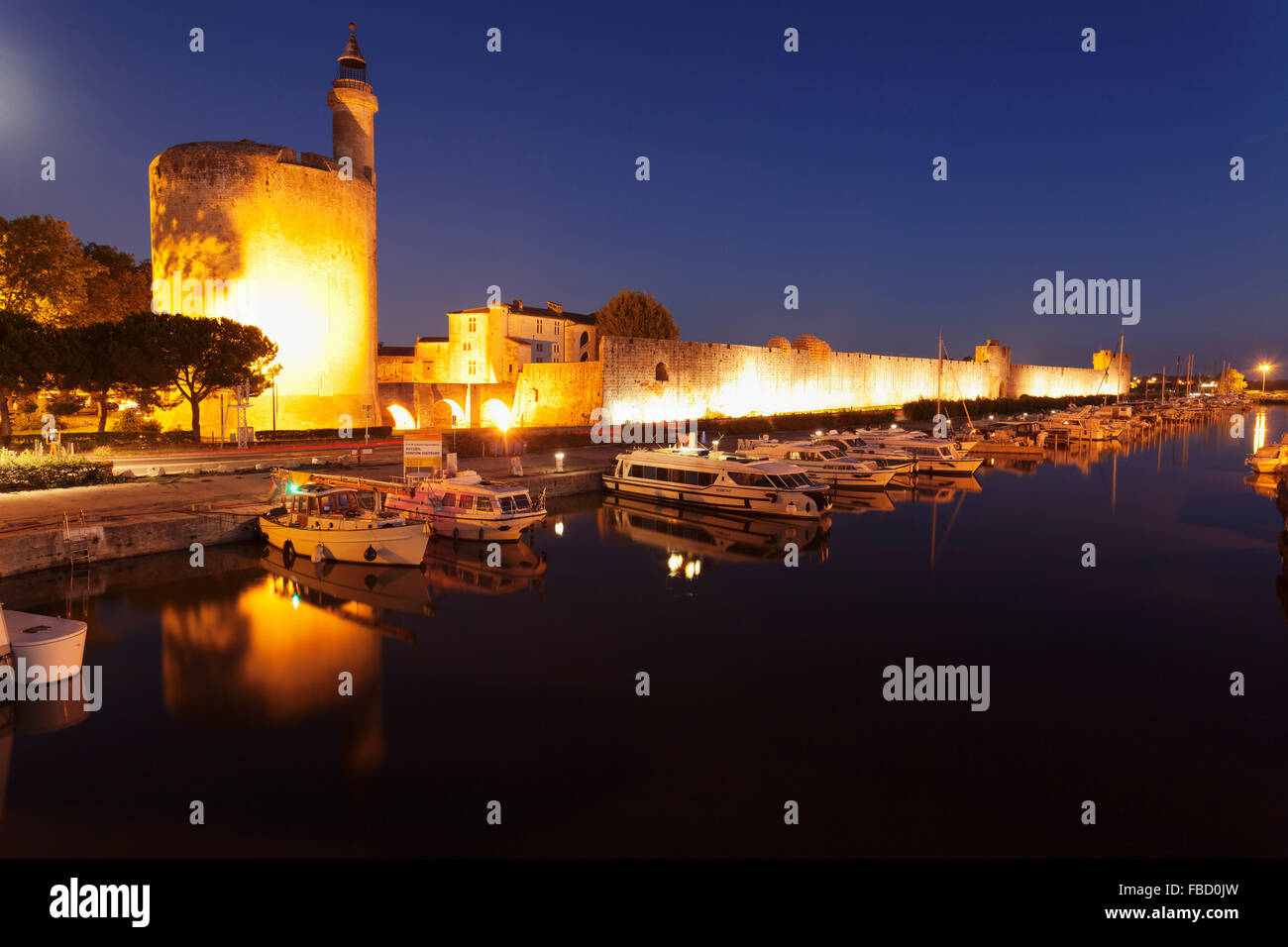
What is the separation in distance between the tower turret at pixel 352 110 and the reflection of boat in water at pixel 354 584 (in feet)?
61.3

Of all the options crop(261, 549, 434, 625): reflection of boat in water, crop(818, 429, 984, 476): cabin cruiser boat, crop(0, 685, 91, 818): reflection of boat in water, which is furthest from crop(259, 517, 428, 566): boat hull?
crop(818, 429, 984, 476): cabin cruiser boat

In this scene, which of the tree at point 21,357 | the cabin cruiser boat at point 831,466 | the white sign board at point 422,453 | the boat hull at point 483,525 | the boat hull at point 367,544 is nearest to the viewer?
the boat hull at point 367,544

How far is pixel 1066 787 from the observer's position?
567cm

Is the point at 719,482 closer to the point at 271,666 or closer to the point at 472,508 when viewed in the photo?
the point at 472,508

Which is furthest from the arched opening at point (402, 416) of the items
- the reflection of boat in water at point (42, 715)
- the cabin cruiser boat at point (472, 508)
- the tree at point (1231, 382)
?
the tree at point (1231, 382)

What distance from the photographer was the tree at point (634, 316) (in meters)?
43.7

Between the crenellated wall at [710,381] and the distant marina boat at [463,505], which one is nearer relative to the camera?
the distant marina boat at [463,505]

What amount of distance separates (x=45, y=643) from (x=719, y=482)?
1295 centimetres

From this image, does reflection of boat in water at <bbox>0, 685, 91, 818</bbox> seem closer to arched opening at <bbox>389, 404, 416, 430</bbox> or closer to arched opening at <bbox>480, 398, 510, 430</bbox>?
arched opening at <bbox>389, 404, 416, 430</bbox>

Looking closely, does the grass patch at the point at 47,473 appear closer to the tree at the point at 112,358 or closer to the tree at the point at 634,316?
the tree at the point at 112,358

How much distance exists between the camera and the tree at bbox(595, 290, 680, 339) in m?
43.7

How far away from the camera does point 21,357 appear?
17.0 metres
